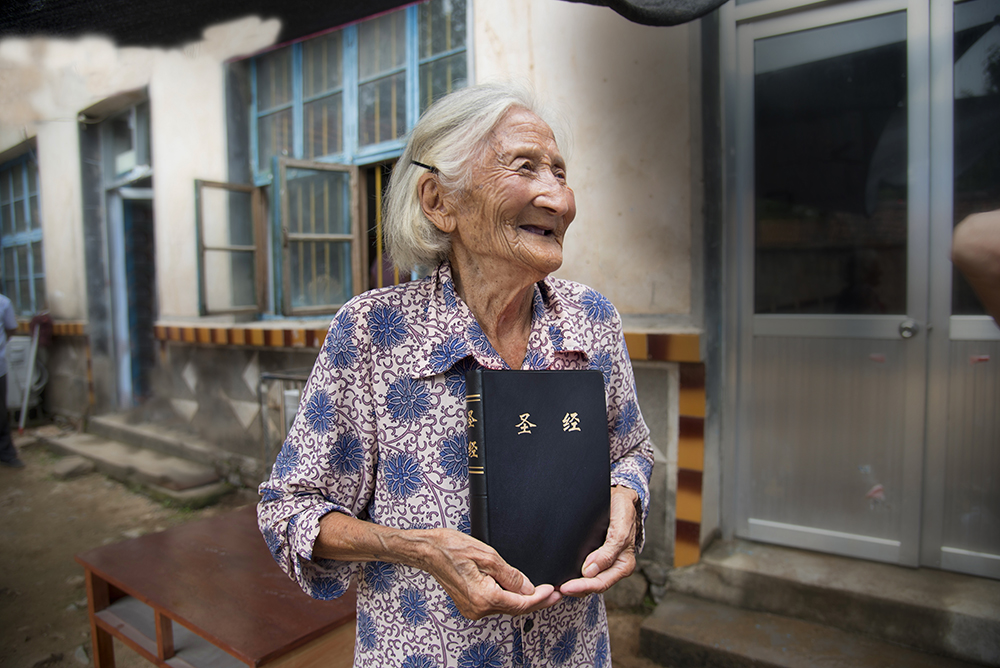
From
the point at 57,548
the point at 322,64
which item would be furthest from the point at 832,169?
the point at 57,548

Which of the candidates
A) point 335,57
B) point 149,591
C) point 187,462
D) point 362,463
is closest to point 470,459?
point 362,463

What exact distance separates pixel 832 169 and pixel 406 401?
223cm

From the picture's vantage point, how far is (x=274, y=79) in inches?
174

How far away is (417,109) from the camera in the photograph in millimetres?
3553

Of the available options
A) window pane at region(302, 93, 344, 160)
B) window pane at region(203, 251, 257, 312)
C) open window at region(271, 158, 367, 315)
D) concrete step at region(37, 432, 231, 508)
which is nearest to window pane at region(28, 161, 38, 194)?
open window at region(271, 158, 367, 315)

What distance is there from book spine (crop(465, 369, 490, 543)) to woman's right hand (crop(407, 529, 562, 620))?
25 mm

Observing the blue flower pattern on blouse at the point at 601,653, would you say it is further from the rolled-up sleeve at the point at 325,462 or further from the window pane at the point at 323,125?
the window pane at the point at 323,125

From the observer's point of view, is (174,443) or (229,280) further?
(174,443)

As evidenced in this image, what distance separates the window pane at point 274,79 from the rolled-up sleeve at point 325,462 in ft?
13.2

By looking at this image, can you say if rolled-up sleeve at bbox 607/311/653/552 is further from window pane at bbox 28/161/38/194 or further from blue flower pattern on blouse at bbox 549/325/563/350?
window pane at bbox 28/161/38/194

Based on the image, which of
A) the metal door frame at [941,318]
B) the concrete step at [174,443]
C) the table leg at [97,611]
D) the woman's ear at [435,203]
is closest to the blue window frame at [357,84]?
the metal door frame at [941,318]

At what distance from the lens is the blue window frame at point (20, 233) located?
2.51m

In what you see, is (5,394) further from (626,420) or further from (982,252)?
(982,252)

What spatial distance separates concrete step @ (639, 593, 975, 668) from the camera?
2.05 m
